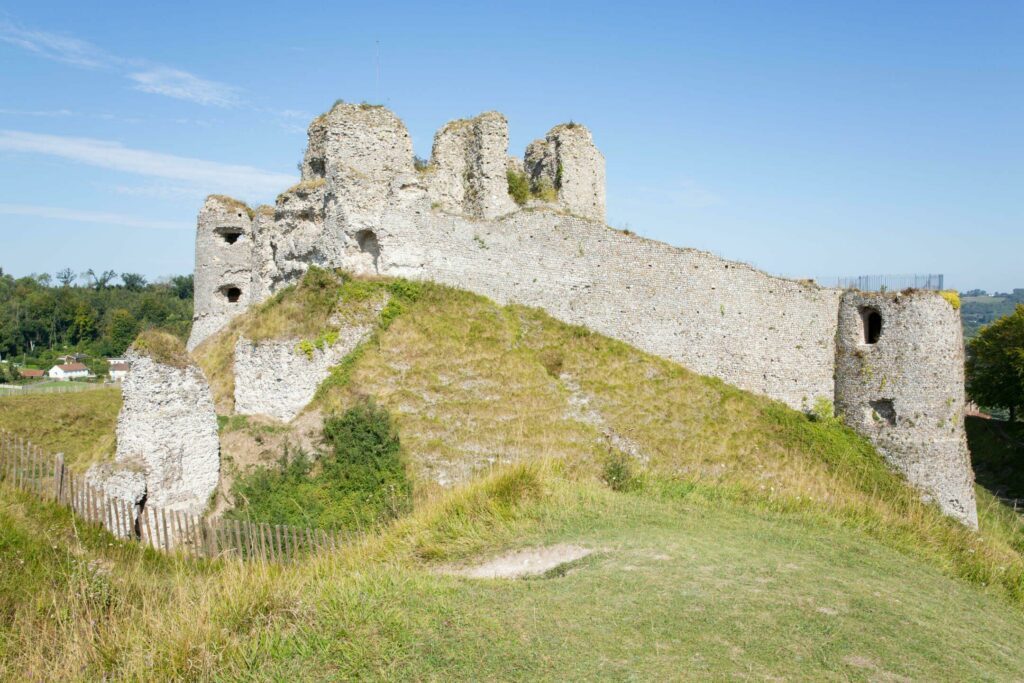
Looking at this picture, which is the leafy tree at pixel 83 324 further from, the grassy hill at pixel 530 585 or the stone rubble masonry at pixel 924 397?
the stone rubble masonry at pixel 924 397

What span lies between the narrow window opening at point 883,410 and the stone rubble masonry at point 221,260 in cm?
2026

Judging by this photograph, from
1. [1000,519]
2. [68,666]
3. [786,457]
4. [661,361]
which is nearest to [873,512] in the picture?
[786,457]

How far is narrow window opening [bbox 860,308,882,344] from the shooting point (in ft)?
68.0

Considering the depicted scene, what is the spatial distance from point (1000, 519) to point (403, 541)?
2271cm

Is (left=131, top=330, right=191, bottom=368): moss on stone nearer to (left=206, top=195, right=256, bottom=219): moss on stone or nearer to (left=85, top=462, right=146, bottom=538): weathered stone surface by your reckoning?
(left=85, top=462, right=146, bottom=538): weathered stone surface

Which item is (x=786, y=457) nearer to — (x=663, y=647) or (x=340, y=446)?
(x=340, y=446)

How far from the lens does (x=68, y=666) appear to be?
5.26 m

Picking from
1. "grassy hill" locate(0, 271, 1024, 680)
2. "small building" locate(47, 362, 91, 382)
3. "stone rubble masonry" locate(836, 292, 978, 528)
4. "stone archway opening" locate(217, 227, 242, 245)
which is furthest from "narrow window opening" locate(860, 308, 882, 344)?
"small building" locate(47, 362, 91, 382)

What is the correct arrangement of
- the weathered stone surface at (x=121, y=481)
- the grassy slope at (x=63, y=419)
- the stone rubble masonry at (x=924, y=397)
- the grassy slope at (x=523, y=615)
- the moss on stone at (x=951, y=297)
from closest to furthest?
the grassy slope at (x=523, y=615)
the weathered stone surface at (x=121, y=481)
the stone rubble masonry at (x=924, y=397)
the moss on stone at (x=951, y=297)
the grassy slope at (x=63, y=419)

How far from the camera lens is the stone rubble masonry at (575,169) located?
23453 millimetres

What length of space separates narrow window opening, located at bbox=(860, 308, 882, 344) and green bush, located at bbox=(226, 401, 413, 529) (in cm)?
1509

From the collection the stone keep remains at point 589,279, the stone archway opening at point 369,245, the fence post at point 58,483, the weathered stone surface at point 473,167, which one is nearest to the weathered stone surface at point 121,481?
the fence post at point 58,483

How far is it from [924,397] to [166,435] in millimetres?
20080

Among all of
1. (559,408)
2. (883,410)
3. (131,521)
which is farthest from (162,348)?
(883,410)
